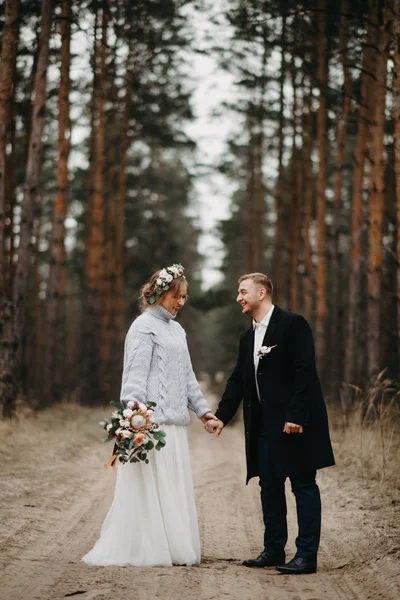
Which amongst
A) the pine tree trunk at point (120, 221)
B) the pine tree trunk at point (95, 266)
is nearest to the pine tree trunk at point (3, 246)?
the pine tree trunk at point (95, 266)

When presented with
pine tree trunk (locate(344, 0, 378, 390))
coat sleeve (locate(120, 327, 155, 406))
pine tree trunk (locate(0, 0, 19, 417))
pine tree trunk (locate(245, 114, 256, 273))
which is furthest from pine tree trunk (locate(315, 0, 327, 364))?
coat sleeve (locate(120, 327, 155, 406))

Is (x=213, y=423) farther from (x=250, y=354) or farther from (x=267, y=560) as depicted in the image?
(x=267, y=560)

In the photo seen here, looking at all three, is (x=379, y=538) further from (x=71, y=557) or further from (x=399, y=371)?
(x=399, y=371)

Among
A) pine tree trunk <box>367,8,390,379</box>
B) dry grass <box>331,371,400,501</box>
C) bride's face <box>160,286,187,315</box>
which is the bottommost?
dry grass <box>331,371,400,501</box>

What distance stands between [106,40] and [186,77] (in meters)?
4.31

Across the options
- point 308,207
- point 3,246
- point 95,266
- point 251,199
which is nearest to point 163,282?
point 3,246

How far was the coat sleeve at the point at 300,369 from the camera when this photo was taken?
20.4ft

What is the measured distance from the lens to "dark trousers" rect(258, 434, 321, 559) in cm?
616

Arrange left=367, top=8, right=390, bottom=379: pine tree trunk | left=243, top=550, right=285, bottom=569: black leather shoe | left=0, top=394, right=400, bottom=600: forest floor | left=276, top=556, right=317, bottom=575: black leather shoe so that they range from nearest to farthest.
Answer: left=0, top=394, right=400, bottom=600: forest floor → left=276, top=556, right=317, bottom=575: black leather shoe → left=243, top=550, right=285, bottom=569: black leather shoe → left=367, top=8, right=390, bottom=379: pine tree trunk

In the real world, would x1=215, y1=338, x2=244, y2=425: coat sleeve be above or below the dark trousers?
above

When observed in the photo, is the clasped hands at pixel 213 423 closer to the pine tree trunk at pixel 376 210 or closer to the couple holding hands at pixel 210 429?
Answer: the couple holding hands at pixel 210 429

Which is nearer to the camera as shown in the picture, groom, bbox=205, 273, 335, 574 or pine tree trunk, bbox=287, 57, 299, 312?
groom, bbox=205, 273, 335, 574

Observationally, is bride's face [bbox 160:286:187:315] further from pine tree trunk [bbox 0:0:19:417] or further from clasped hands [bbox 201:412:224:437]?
pine tree trunk [bbox 0:0:19:417]

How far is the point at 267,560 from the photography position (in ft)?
21.0
